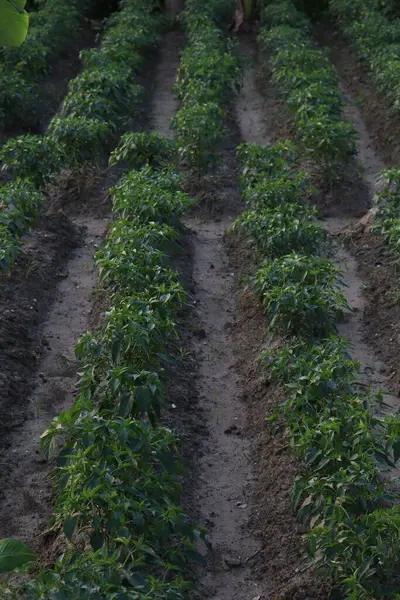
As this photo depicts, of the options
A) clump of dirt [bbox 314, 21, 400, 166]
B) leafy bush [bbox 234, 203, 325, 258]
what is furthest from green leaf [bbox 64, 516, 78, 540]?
clump of dirt [bbox 314, 21, 400, 166]

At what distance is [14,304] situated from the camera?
7707 mm

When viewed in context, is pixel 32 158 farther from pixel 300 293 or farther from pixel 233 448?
pixel 233 448

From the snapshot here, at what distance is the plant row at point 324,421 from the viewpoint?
447 cm

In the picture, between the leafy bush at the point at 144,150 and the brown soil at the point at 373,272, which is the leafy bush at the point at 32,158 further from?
the brown soil at the point at 373,272

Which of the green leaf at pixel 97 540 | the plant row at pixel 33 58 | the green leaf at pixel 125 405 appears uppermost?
the green leaf at pixel 97 540

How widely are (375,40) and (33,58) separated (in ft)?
15.8

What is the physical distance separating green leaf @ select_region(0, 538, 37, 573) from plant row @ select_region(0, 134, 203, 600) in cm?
15

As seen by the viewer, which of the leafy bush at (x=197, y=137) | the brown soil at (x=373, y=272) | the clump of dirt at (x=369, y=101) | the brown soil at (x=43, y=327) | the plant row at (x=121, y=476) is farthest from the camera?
the clump of dirt at (x=369, y=101)

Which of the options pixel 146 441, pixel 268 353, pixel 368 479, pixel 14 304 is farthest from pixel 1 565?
pixel 14 304

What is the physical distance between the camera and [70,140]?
389 inches

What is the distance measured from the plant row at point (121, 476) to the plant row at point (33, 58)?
574 centimetres

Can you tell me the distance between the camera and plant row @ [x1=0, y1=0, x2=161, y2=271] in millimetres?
8258

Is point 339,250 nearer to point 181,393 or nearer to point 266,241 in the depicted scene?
point 266,241

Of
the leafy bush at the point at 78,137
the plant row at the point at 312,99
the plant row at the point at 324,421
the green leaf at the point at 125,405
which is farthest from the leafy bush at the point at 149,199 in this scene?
the green leaf at the point at 125,405
